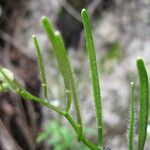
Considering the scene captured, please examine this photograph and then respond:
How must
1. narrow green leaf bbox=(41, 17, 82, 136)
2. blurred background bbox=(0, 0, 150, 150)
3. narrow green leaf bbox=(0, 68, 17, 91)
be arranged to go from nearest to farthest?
1. narrow green leaf bbox=(41, 17, 82, 136)
2. narrow green leaf bbox=(0, 68, 17, 91)
3. blurred background bbox=(0, 0, 150, 150)

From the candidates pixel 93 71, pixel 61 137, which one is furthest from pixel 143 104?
pixel 61 137

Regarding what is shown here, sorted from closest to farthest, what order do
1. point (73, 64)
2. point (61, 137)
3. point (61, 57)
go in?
point (61, 57) < point (61, 137) < point (73, 64)

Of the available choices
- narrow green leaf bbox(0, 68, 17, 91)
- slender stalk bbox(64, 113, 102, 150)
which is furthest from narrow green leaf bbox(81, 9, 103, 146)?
narrow green leaf bbox(0, 68, 17, 91)

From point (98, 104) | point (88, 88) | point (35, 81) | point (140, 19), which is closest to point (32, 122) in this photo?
point (35, 81)

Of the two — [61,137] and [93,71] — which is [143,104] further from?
[61,137]

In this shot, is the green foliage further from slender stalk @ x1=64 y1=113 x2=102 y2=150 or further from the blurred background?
slender stalk @ x1=64 y1=113 x2=102 y2=150

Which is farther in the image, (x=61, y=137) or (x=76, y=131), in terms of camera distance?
(x=61, y=137)

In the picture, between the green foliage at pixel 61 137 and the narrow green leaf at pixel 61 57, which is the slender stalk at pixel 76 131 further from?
the green foliage at pixel 61 137

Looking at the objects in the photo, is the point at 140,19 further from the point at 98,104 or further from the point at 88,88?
the point at 98,104

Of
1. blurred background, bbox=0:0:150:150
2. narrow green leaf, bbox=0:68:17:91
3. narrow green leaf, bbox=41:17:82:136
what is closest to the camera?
narrow green leaf, bbox=41:17:82:136
